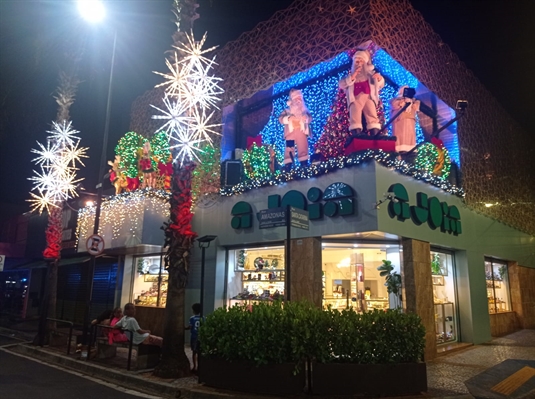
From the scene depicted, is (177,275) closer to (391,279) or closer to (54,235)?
(391,279)

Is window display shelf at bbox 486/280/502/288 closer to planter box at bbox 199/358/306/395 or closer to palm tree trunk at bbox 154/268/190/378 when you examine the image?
planter box at bbox 199/358/306/395

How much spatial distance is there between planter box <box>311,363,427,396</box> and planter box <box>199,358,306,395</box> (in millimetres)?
311

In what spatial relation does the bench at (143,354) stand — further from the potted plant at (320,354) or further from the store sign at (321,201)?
the store sign at (321,201)

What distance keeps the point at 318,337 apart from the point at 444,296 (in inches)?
333

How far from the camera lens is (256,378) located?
7.06 m

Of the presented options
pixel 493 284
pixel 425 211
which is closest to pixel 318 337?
pixel 425 211

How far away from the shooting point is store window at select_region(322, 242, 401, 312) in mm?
12078

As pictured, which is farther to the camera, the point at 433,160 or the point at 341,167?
the point at 433,160

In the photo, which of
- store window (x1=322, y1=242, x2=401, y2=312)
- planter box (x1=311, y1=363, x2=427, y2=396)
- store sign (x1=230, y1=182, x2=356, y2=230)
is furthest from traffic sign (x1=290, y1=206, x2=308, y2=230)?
store window (x1=322, y1=242, x2=401, y2=312)

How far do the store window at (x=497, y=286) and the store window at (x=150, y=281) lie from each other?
12.7 metres

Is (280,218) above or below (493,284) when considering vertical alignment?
above

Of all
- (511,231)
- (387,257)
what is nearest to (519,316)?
(511,231)

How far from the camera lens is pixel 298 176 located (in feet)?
39.3

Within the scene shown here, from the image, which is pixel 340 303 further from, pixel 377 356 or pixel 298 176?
pixel 377 356
